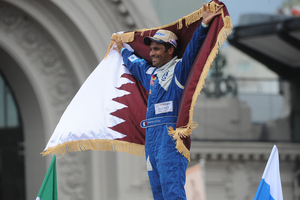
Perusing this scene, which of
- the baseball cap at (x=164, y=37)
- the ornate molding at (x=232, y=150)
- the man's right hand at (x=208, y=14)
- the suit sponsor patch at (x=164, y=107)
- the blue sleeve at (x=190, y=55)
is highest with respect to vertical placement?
the man's right hand at (x=208, y=14)

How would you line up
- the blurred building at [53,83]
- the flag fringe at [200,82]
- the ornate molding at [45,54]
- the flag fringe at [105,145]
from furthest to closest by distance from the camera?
the ornate molding at [45,54] < the blurred building at [53,83] < the flag fringe at [105,145] < the flag fringe at [200,82]

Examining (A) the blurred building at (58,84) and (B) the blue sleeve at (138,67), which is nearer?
(B) the blue sleeve at (138,67)

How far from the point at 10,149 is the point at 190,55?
19.3ft

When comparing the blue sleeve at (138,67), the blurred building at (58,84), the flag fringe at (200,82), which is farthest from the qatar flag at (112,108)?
the blurred building at (58,84)

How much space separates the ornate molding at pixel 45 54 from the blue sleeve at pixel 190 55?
15.2ft

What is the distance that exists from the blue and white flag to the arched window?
5.79 m

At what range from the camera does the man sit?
10.1ft

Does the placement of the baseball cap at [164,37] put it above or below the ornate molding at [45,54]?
below

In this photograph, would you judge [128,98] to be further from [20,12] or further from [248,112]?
[248,112]

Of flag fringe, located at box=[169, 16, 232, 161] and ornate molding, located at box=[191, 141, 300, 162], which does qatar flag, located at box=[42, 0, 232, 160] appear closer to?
flag fringe, located at box=[169, 16, 232, 161]

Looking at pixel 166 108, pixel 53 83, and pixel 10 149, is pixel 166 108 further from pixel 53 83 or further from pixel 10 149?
pixel 10 149

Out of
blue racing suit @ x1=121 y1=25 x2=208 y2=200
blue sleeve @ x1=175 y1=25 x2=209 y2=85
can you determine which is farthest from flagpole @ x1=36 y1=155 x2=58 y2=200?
blue sleeve @ x1=175 y1=25 x2=209 y2=85

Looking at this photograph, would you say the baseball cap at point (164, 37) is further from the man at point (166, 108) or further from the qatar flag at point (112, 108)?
the qatar flag at point (112, 108)

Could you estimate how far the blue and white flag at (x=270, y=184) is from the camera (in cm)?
327
